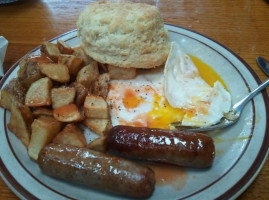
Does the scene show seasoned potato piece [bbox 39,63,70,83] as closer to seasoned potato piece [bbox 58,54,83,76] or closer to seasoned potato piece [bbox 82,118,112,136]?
seasoned potato piece [bbox 58,54,83,76]

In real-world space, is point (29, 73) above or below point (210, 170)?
above

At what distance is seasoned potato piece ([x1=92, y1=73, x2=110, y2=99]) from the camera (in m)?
2.10

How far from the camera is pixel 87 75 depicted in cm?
210

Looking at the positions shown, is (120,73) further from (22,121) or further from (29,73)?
(22,121)

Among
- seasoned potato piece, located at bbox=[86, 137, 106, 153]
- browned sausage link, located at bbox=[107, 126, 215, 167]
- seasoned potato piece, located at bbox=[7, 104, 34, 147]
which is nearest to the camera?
browned sausage link, located at bbox=[107, 126, 215, 167]

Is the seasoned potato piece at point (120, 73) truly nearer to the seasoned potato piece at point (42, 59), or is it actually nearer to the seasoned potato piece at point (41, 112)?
the seasoned potato piece at point (42, 59)

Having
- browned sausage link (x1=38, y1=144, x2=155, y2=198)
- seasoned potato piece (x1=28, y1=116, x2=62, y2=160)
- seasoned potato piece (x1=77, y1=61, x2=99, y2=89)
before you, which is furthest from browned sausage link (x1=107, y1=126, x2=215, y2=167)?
seasoned potato piece (x1=77, y1=61, x2=99, y2=89)

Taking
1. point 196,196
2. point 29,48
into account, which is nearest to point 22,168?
point 196,196

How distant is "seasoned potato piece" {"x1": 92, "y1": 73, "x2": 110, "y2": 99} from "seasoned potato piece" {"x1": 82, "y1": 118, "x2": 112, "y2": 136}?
0.27 meters

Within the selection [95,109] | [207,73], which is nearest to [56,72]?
[95,109]

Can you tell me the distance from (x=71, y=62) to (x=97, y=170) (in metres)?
1.00

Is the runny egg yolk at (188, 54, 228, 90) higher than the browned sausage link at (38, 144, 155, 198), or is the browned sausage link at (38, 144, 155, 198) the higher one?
the runny egg yolk at (188, 54, 228, 90)

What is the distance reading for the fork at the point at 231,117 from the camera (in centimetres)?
181

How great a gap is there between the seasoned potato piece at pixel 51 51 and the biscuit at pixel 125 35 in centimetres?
26
